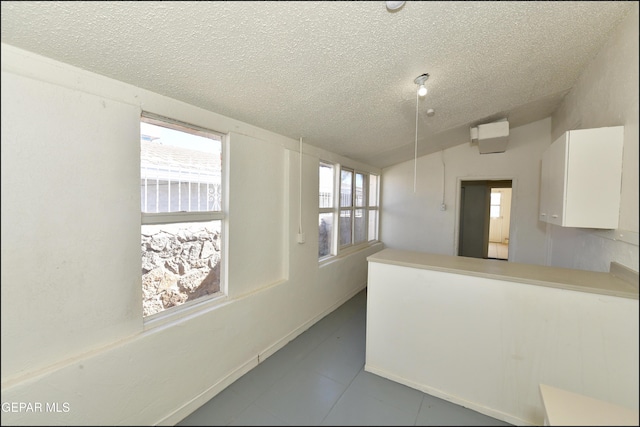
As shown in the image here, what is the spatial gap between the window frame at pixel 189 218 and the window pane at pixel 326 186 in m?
1.37

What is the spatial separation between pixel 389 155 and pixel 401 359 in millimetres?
2768

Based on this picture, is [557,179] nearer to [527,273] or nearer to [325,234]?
[527,273]

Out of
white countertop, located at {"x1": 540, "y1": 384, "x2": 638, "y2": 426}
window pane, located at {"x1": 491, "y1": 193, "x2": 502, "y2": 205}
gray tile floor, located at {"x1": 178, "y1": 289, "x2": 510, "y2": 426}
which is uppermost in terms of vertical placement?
window pane, located at {"x1": 491, "y1": 193, "x2": 502, "y2": 205}

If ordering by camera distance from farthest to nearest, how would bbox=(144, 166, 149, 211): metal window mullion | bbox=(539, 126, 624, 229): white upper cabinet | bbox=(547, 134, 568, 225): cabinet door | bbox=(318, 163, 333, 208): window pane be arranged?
bbox=(318, 163, 333, 208): window pane, bbox=(547, 134, 568, 225): cabinet door, bbox=(144, 166, 149, 211): metal window mullion, bbox=(539, 126, 624, 229): white upper cabinet

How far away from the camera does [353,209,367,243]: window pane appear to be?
152 inches

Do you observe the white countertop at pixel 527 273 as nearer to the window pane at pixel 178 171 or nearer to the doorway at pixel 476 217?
the window pane at pixel 178 171

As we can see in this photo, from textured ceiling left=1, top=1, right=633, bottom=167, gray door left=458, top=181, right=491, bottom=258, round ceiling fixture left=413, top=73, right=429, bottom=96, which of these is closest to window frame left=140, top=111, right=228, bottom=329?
textured ceiling left=1, top=1, right=633, bottom=167

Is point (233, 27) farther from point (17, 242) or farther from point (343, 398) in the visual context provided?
point (343, 398)

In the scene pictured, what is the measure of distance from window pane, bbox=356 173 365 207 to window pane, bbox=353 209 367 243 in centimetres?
14

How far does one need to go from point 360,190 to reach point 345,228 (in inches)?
31.2

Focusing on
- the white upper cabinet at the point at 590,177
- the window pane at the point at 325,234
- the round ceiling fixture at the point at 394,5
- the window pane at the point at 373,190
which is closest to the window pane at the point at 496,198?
the window pane at the point at 373,190

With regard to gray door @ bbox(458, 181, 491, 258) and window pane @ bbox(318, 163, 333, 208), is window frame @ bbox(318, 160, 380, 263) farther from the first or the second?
Result: gray door @ bbox(458, 181, 491, 258)

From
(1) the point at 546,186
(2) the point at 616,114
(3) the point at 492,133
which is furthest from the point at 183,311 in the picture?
(3) the point at 492,133

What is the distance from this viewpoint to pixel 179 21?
96 centimetres
